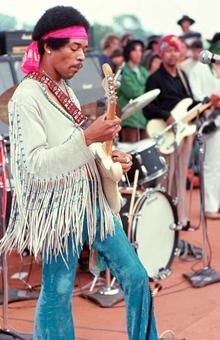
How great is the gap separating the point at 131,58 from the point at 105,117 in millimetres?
5847

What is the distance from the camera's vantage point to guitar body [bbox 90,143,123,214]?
3057 mm

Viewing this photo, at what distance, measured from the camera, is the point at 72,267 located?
3.20 meters

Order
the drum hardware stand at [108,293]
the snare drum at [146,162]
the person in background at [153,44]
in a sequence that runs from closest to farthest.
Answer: the drum hardware stand at [108,293], the snare drum at [146,162], the person in background at [153,44]

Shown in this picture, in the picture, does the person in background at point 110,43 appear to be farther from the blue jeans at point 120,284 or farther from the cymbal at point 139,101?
the blue jeans at point 120,284

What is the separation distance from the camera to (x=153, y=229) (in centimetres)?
539

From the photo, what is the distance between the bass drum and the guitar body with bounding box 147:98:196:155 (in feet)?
2.99

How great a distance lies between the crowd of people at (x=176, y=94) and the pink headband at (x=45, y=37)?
1899mm

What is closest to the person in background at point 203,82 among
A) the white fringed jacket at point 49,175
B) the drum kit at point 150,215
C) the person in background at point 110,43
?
the drum kit at point 150,215

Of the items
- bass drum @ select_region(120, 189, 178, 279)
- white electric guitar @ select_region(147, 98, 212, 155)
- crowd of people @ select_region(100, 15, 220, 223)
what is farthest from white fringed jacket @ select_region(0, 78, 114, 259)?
white electric guitar @ select_region(147, 98, 212, 155)

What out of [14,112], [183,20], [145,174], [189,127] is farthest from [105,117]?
[183,20]

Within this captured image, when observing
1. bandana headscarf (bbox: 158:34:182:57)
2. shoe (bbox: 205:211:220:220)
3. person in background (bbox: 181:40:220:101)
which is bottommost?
shoe (bbox: 205:211:220:220)

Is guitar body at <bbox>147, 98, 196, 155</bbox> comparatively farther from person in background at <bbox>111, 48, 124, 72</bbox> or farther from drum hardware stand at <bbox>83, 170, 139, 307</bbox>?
person in background at <bbox>111, 48, 124, 72</bbox>

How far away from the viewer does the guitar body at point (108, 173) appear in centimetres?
306

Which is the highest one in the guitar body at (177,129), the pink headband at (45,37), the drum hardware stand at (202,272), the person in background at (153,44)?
the pink headband at (45,37)
